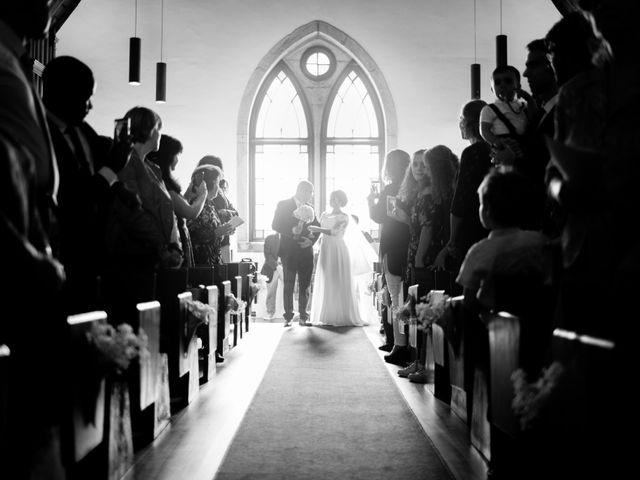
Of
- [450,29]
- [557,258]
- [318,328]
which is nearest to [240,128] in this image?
[450,29]

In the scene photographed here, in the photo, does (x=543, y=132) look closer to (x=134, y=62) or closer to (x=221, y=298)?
(x=221, y=298)

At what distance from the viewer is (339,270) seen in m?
7.49

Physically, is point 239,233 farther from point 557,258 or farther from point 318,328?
point 557,258

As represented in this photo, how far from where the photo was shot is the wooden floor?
2252 mm

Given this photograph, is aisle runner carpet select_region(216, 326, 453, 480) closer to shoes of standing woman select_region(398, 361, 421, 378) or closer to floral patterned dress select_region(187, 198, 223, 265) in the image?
shoes of standing woman select_region(398, 361, 421, 378)

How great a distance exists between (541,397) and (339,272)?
6121 millimetres

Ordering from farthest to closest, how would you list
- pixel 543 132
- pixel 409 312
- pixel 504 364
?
pixel 409 312, pixel 543 132, pixel 504 364

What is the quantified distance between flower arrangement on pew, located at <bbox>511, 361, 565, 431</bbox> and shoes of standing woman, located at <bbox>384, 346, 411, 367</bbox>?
128 inches

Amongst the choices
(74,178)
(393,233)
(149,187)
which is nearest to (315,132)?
(393,233)

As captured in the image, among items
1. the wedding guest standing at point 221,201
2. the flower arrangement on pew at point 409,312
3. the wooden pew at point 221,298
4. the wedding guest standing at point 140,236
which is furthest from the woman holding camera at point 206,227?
the flower arrangement on pew at point 409,312

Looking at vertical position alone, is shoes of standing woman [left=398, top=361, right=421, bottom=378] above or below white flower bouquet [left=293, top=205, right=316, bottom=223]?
below

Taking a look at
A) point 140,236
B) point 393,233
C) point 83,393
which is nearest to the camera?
point 83,393

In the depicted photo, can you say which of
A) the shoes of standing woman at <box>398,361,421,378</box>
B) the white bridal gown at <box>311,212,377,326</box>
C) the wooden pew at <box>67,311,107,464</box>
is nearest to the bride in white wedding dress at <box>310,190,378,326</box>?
the white bridal gown at <box>311,212,377,326</box>

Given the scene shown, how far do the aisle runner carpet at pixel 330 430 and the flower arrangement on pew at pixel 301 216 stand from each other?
2.96 metres
